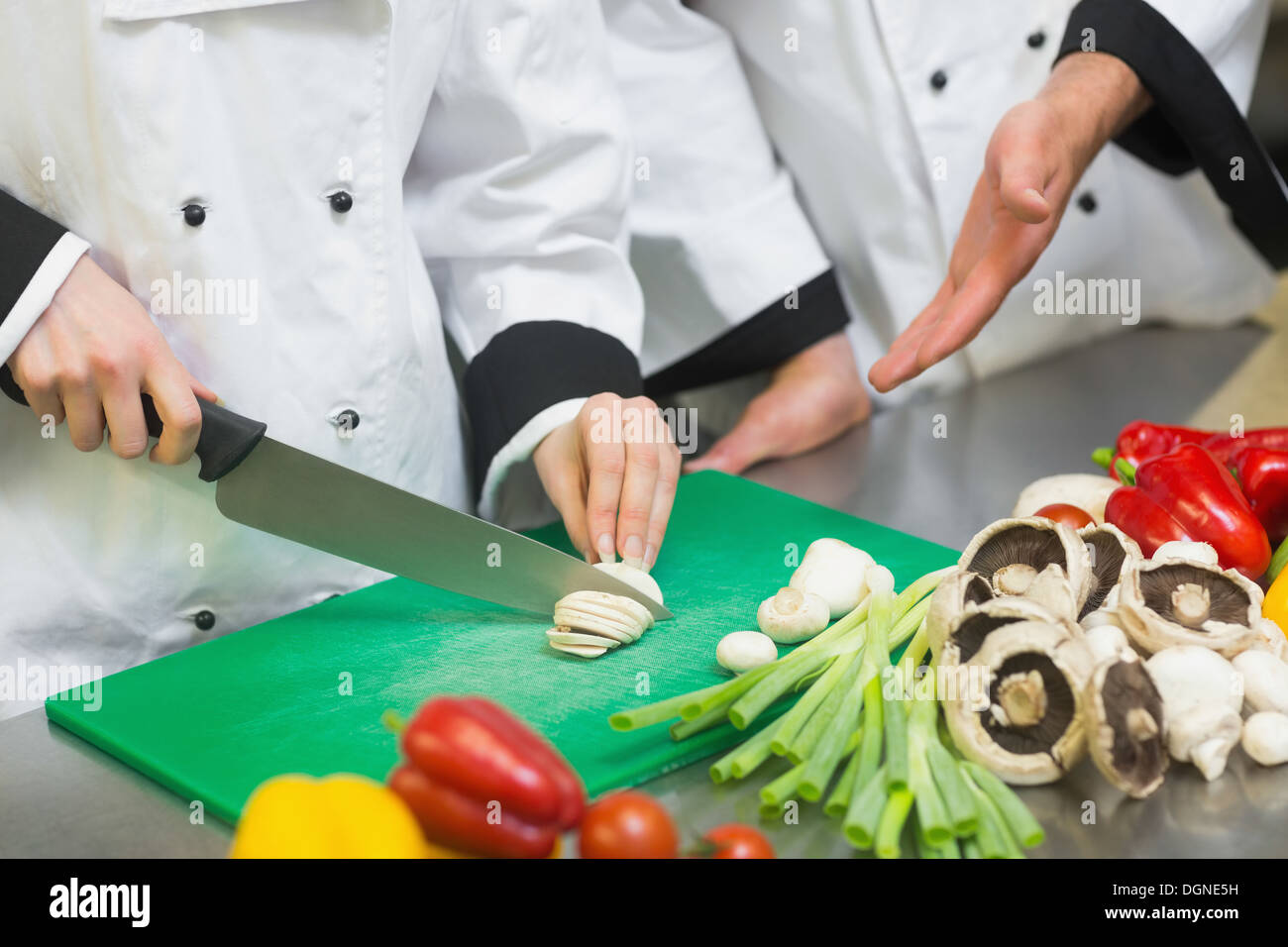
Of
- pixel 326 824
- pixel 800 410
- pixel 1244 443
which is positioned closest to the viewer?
pixel 326 824

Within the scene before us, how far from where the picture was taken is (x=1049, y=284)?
176 cm

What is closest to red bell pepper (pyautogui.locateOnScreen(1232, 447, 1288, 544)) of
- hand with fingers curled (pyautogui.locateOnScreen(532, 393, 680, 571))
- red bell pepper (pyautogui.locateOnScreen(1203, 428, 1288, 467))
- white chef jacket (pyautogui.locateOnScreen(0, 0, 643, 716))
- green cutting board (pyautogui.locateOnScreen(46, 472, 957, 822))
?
red bell pepper (pyautogui.locateOnScreen(1203, 428, 1288, 467))

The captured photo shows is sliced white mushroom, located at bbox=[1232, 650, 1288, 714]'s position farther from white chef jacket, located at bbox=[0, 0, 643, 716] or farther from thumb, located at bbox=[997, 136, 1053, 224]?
white chef jacket, located at bbox=[0, 0, 643, 716]

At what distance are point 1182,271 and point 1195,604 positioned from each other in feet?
3.70

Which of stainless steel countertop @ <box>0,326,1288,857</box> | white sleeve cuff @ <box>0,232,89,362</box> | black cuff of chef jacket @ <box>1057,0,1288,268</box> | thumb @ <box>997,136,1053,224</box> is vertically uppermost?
black cuff of chef jacket @ <box>1057,0,1288,268</box>

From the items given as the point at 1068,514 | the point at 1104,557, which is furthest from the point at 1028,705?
the point at 1068,514

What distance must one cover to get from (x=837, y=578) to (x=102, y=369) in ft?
1.98

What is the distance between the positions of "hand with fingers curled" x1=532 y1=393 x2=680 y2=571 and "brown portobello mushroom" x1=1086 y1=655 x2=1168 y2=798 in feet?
1.56

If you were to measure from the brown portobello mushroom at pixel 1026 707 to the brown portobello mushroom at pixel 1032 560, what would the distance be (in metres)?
0.11

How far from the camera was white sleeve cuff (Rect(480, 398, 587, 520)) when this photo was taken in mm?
1247

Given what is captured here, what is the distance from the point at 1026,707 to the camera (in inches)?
31.3

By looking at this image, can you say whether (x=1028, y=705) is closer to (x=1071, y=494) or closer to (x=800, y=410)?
(x=1071, y=494)

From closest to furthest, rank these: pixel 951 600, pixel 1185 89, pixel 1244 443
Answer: pixel 951 600 < pixel 1244 443 < pixel 1185 89

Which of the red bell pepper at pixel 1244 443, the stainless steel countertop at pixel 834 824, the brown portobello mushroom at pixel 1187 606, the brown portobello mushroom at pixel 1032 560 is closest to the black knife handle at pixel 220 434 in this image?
the stainless steel countertop at pixel 834 824
